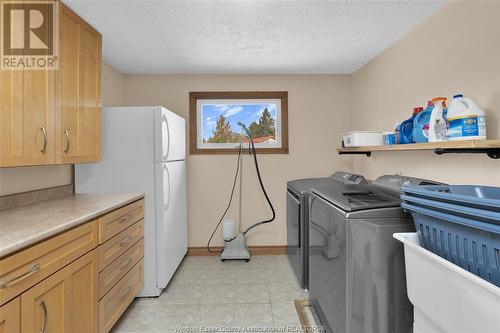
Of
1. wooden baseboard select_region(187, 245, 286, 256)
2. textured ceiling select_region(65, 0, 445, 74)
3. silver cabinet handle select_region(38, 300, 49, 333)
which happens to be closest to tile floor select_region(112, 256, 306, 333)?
wooden baseboard select_region(187, 245, 286, 256)

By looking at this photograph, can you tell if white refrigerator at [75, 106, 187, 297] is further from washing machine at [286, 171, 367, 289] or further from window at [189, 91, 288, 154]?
washing machine at [286, 171, 367, 289]

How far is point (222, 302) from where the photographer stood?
7.98 feet

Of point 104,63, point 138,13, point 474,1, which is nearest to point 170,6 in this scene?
point 138,13

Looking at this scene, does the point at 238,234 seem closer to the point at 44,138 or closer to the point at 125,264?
the point at 125,264

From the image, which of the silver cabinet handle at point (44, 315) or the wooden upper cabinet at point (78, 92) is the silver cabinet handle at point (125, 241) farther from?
the silver cabinet handle at point (44, 315)

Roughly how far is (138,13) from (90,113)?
0.81m

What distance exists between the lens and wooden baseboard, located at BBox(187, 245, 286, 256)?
356cm

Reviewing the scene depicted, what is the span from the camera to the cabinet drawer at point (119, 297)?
71.8 inches

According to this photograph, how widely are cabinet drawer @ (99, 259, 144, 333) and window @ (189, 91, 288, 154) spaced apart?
1.65 m

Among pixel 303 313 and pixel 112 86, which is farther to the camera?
pixel 112 86

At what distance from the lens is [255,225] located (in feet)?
11.4

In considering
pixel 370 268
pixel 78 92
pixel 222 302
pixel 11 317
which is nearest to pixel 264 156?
pixel 222 302

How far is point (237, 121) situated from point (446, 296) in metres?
3.03

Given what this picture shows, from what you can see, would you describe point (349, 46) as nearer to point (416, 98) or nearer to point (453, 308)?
point (416, 98)
